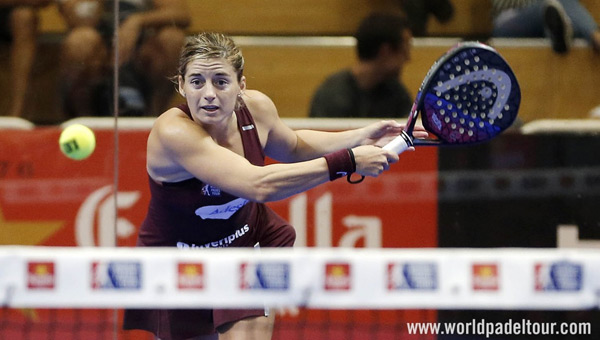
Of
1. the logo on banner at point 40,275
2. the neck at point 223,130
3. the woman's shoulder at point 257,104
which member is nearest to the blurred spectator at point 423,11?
the woman's shoulder at point 257,104

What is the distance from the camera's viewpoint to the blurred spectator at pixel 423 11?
4504 mm

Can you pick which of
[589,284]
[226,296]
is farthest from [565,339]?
[226,296]

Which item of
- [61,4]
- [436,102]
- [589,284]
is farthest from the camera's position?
[61,4]

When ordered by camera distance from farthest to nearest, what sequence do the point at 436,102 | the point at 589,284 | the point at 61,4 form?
the point at 61,4, the point at 436,102, the point at 589,284

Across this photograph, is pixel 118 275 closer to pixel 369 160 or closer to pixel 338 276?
pixel 338 276

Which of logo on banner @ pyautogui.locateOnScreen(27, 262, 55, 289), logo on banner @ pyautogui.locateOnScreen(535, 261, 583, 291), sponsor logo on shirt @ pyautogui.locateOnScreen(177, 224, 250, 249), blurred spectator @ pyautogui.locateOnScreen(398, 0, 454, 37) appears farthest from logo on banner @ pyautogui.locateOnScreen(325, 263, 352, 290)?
blurred spectator @ pyautogui.locateOnScreen(398, 0, 454, 37)

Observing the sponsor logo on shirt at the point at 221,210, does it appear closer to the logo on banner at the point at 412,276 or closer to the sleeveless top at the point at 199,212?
the sleeveless top at the point at 199,212

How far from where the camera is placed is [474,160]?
14.7 ft

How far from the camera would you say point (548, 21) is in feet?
14.8

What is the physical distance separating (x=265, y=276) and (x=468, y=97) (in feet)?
3.58

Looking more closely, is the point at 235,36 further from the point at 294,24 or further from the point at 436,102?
the point at 436,102

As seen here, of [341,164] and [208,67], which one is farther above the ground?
[208,67]

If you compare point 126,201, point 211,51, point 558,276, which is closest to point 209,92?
point 211,51

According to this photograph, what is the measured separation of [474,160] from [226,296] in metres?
2.34
